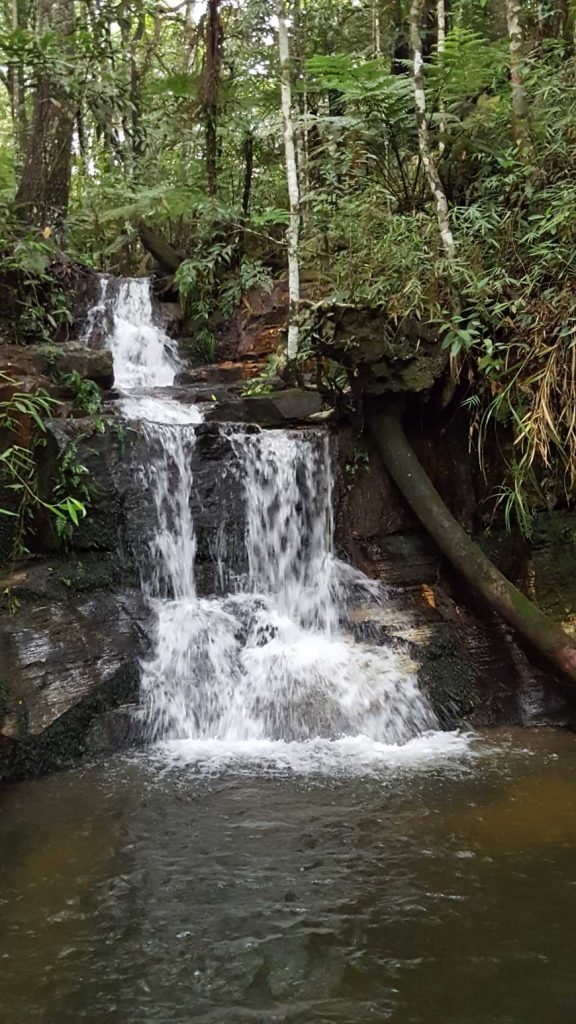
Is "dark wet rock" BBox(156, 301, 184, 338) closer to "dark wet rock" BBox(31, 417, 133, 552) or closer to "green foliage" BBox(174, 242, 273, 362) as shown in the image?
"green foliage" BBox(174, 242, 273, 362)

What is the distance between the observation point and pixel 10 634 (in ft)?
18.2

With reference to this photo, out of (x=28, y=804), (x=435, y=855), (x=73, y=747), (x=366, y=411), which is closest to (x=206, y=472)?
(x=366, y=411)

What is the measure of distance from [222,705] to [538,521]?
3.25 m

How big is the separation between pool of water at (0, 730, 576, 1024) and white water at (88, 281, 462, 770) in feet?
1.71

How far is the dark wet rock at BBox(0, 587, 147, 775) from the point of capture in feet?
17.2

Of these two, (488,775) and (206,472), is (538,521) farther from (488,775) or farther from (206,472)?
(206,472)

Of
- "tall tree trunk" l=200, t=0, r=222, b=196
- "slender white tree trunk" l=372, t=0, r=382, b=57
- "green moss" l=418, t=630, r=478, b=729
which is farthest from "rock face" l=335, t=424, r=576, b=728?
"slender white tree trunk" l=372, t=0, r=382, b=57

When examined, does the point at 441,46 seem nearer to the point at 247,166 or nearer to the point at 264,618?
the point at 247,166

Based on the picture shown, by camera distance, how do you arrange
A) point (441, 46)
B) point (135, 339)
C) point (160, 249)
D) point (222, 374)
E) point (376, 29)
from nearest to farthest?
1. point (441, 46)
2. point (222, 374)
3. point (135, 339)
4. point (376, 29)
5. point (160, 249)

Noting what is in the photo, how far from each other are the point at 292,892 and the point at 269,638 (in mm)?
3009

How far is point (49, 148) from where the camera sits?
9469 mm

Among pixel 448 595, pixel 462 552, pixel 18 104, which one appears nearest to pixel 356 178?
pixel 462 552

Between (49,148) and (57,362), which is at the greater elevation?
(49,148)

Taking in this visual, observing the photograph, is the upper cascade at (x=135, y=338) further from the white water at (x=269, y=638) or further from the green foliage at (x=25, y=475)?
the green foliage at (x=25, y=475)
